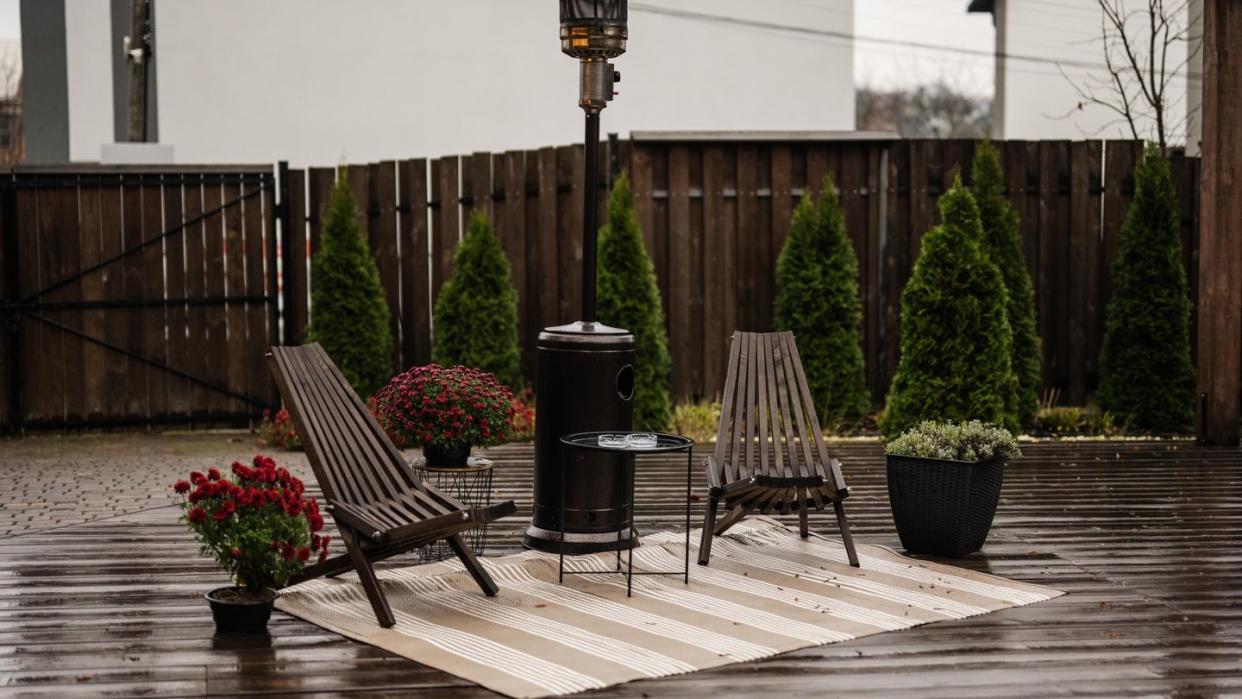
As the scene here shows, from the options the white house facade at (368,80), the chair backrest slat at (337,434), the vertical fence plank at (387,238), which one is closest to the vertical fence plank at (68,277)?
the vertical fence plank at (387,238)

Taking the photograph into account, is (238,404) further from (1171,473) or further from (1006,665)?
(1006,665)

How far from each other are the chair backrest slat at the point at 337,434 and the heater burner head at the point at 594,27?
6.16 ft

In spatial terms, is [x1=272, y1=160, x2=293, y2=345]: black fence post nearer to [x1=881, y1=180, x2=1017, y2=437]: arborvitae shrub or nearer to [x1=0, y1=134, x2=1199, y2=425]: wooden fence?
[x1=0, y1=134, x2=1199, y2=425]: wooden fence

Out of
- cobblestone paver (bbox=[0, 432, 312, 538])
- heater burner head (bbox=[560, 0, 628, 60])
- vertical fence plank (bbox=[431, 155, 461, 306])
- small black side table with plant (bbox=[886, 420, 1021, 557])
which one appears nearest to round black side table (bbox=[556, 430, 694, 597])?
small black side table with plant (bbox=[886, 420, 1021, 557])

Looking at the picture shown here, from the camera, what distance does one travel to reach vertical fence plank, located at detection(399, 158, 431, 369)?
36.6 ft

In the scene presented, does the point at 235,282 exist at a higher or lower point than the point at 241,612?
higher

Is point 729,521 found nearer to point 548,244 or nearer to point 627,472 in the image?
point 627,472

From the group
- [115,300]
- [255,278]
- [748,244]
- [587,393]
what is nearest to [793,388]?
[587,393]

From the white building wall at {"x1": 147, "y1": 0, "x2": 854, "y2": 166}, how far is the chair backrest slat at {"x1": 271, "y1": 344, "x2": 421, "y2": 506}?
1201 cm

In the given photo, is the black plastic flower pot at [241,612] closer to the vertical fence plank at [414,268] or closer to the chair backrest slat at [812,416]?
the chair backrest slat at [812,416]

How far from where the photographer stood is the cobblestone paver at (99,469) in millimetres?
7496

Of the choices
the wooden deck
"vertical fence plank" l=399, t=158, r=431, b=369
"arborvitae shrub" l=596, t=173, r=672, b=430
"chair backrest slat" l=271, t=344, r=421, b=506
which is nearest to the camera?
the wooden deck

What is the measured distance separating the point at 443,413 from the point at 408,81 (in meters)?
12.3

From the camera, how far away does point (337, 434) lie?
18.2ft
